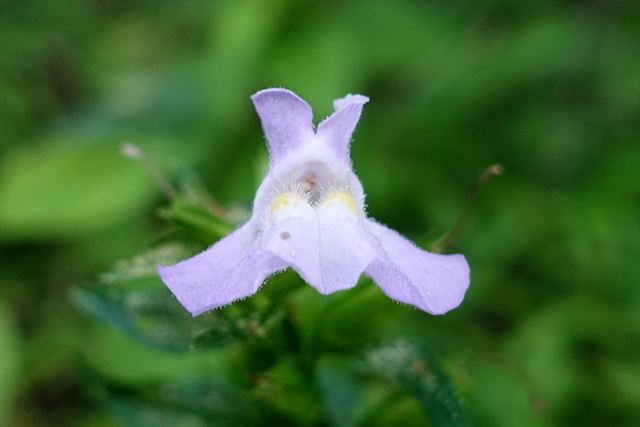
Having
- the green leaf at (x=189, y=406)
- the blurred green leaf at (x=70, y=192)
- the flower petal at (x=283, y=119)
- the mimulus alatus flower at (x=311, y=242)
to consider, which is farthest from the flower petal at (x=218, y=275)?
the blurred green leaf at (x=70, y=192)

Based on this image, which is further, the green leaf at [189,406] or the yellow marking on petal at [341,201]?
the green leaf at [189,406]

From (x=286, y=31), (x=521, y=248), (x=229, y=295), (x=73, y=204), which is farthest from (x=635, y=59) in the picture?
(x=229, y=295)

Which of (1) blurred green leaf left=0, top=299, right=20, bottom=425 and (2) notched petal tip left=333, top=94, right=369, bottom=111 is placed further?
(1) blurred green leaf left=0, top=299, right=20, bottom=425

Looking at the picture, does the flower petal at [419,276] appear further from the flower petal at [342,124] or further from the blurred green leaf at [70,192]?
the blurred green leaf at [70,192]

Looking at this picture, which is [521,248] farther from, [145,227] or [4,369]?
[4,369]

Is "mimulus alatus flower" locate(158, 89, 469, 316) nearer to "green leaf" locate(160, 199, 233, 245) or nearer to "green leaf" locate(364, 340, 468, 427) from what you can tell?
"green leaf" locate(160, 199, 233, 245)

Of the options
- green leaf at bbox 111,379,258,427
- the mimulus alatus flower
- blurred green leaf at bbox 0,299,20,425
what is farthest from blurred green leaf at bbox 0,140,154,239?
the mimulus alatus flower

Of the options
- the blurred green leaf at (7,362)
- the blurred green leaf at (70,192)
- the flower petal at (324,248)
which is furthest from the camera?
the blurred green leaf at (70,192)
